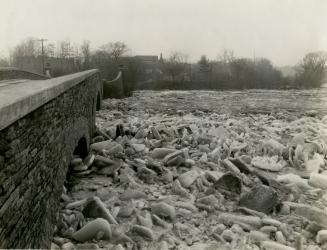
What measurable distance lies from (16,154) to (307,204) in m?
6.34

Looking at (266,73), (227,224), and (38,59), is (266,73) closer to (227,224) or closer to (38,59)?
(38,59)

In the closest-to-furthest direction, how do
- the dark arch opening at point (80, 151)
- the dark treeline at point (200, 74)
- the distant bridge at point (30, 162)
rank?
1. the distant bridge at point (30, 162)
2. the dark arch opening at point (80, 151)
3. the dark treeline at point (200, 74)

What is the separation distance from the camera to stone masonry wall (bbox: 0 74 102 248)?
10.2 feet

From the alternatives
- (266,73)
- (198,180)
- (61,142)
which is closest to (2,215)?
(61,142)

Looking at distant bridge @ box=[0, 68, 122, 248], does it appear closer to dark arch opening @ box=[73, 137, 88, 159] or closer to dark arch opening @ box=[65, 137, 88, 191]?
dark arch opening @ box=[65, 137, 88, 191]

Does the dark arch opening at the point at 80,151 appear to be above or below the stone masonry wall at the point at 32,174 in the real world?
below

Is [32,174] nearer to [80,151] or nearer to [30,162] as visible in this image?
[30,162]

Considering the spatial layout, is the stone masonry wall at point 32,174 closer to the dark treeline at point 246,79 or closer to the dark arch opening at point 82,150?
the dark arch opening at point 82,150

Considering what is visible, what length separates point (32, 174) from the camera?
3.93m

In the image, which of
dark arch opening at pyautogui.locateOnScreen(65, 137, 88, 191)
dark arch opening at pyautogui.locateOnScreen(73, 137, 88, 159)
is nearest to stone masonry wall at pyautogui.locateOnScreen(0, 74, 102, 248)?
dark arch opening at pyautogui.locateOnScreen(65, 137, 88, 191)

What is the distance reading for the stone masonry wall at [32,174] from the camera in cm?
311

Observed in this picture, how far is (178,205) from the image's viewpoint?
7.71m

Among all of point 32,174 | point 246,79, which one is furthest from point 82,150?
point 246,79

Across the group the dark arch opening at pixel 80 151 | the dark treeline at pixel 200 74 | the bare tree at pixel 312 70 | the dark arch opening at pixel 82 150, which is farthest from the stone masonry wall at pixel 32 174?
the bare tree at pixel 312 70
